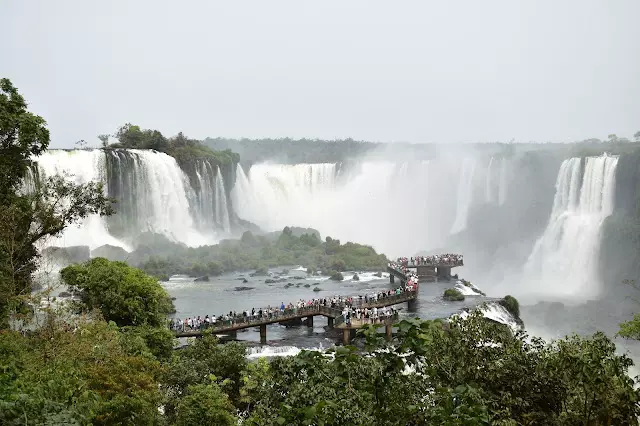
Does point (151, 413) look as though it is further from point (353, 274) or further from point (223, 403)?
point (353, 274)

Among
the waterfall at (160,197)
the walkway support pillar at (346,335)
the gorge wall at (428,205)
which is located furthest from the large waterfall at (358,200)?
the walkway support pillar at (346,335)

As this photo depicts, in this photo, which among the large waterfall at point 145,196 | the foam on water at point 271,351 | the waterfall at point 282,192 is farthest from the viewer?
the waterfall at point 282,192

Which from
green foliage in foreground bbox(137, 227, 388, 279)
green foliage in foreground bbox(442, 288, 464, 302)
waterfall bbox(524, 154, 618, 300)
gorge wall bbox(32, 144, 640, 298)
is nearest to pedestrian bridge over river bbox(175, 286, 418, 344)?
green foliage in foreground bbox(442, 288, 464, 302)

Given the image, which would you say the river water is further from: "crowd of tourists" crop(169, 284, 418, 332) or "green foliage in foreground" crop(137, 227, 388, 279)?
"green foliage in foreground" crop(137, 227, 388, 279)

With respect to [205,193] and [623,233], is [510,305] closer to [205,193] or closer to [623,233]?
[623,233]

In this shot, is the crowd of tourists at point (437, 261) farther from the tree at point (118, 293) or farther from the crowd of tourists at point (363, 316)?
the tree at point (118, 293)

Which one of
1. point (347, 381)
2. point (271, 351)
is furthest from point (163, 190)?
point (347, 381)
